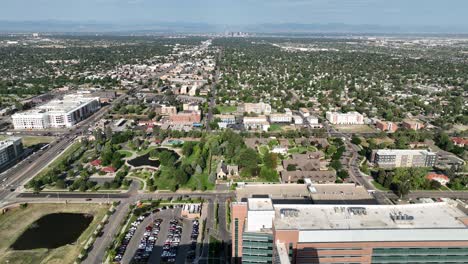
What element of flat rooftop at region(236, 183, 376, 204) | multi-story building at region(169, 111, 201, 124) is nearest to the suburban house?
flat rooftop at region(236, 183, 376, 204)

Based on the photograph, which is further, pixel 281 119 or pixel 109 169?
pixel 281 119

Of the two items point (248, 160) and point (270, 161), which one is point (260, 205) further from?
point (270, 161)

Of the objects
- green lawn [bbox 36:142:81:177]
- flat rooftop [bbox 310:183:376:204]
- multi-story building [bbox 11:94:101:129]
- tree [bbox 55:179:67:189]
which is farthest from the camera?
multi-story building [bbox 11:94:101:129]

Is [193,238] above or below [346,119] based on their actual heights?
below

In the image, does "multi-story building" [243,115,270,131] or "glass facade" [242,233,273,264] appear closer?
"glass facade" [242,233,273,264]

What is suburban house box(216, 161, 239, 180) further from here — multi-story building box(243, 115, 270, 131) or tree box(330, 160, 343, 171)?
multi-story building box(243, 115, 270, 131)

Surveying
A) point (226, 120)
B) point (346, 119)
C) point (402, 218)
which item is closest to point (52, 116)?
point (226, 120)

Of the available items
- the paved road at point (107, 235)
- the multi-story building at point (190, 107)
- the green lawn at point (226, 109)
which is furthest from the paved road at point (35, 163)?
the green lawn at point (226, 109)
